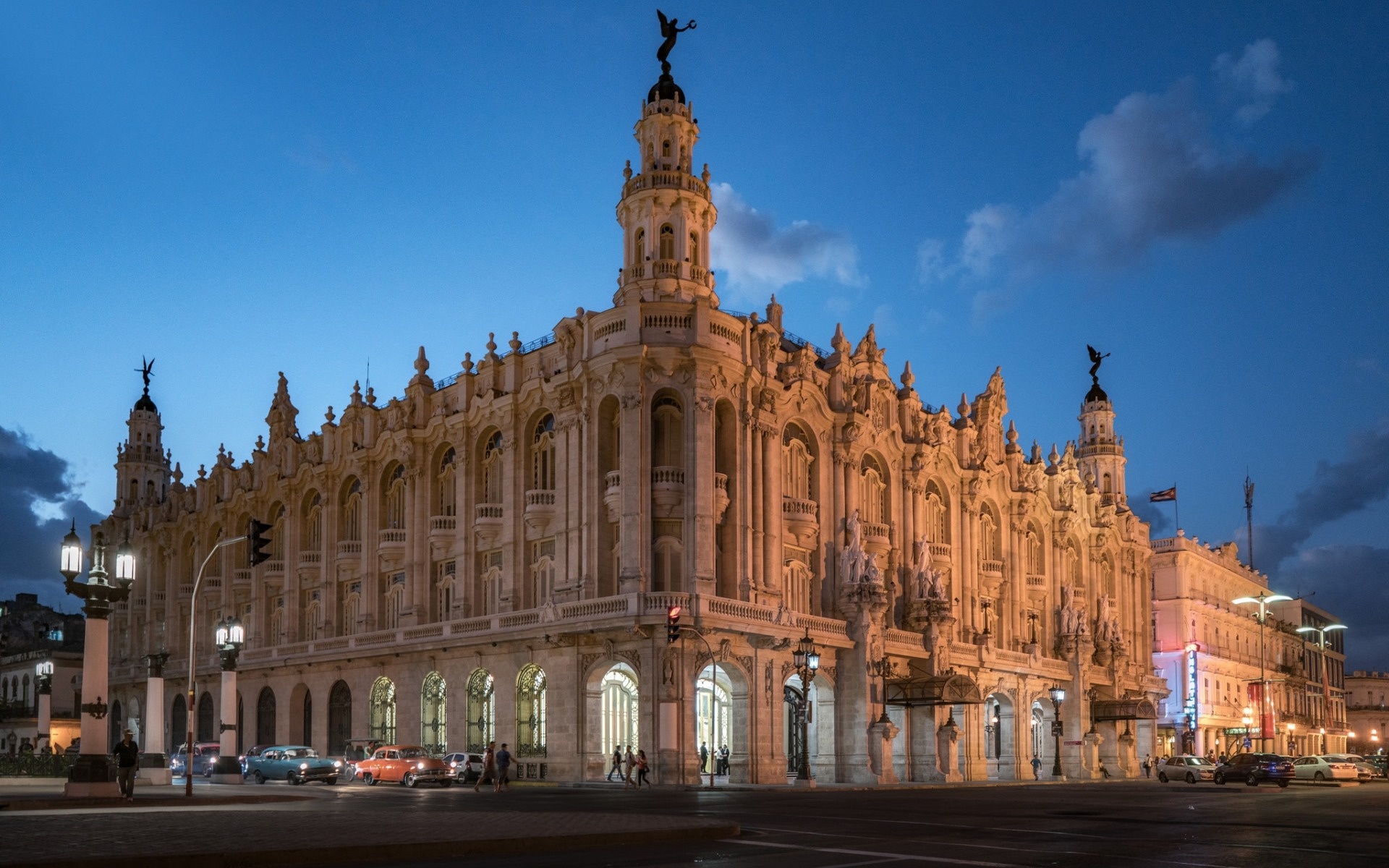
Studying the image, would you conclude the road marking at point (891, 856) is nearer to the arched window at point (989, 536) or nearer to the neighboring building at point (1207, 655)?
the arched window at point (989, 536)

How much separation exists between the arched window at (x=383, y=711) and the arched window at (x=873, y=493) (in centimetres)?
2299

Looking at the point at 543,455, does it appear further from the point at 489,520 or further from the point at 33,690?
the point at 33,690

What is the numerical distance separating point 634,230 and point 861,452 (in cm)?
1475

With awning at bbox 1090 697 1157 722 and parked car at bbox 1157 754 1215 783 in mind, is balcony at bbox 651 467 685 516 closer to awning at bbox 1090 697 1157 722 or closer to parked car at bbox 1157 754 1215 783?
parked car at bbox 1157 754 1215 783

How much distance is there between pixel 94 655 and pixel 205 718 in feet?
153

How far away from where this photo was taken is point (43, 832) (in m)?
20.0

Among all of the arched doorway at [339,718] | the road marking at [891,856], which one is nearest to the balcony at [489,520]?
the arched doorway at [339,718]

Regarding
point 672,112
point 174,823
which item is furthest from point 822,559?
point 174,823

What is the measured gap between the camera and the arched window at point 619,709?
53.1 m

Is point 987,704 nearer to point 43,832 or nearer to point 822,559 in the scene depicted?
point 822,559

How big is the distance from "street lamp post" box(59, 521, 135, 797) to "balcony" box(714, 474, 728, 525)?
2292cm

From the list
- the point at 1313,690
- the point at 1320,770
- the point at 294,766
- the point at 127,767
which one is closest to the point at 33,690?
the point at 294,766

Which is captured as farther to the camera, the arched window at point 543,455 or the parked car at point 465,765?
the arched window at point 543,455

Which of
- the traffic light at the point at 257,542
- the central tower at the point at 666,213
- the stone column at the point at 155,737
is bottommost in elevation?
the stone column at the point at 155,737
